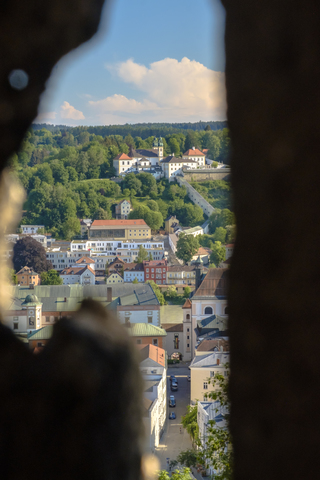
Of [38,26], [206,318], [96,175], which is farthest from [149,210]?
[38,26]

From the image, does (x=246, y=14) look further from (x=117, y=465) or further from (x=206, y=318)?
(x=206, y=318)

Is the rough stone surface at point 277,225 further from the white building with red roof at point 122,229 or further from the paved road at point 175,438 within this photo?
the white building with red roof at point 122,229

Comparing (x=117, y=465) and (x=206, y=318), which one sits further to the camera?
(x=206, y=318)

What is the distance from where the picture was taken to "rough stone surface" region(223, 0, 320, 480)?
0.79 feet

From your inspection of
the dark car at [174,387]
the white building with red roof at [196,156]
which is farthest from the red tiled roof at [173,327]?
the white building with red roof at [196,156]

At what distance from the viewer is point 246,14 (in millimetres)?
265

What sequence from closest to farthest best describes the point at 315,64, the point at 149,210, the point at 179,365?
the point at 315,64 → the point at 179,365 → the point at 149,210

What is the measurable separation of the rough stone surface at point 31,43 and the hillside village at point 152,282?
10 centimetres

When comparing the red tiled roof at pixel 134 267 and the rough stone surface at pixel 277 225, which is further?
the red tiled roof at pixel 134 267

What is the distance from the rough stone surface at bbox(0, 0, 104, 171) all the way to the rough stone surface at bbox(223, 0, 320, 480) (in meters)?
0.18

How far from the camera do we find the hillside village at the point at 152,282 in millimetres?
508

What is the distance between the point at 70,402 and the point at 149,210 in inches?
1423

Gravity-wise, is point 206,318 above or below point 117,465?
below

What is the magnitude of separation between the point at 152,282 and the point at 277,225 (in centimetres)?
2142
